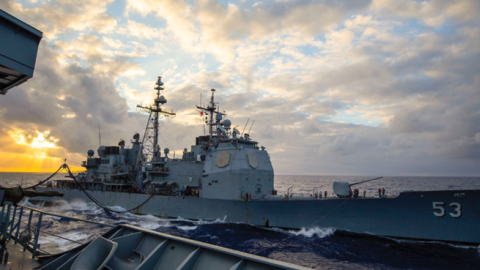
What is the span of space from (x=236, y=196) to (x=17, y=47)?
45.4 feet

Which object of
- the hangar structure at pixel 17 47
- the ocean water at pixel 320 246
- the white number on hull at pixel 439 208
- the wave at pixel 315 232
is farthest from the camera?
the wave at pixel 315 232

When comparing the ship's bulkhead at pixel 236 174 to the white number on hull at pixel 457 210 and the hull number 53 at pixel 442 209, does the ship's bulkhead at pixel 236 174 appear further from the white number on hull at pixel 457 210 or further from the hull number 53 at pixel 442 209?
the white number on hull at pixel 457 210

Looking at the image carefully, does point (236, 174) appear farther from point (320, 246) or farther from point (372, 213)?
point (372, 213)

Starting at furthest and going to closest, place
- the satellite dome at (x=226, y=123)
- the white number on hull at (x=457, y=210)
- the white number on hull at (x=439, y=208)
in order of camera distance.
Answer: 1. the satellite dome at (x=226, y=123)
2. the white number on hull at (x=439, y=208)
3. the white number on hull at (x=457, y=210)

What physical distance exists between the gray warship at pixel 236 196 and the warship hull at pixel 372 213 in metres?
0.03

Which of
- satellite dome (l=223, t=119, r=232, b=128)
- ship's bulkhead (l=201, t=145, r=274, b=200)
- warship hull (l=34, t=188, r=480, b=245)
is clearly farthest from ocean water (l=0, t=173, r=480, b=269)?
satellite dome (l=223, t=119, r=232, b=128)

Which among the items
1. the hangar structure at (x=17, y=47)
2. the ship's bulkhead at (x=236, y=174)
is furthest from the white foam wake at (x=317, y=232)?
the hangar structure at (x=17, y=47)

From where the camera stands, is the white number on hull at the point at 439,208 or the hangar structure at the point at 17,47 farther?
the white number on hull at the point at 439,208

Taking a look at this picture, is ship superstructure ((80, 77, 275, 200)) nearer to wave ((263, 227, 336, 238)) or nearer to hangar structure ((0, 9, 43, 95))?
wave ((263, 227, 336, 238))

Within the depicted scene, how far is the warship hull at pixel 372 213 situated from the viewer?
40.8 feet

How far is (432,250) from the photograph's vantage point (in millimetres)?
12883

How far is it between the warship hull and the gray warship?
35mm

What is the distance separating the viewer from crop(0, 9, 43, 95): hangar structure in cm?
528

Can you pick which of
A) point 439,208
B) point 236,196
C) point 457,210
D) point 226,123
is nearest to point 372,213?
point 439,208
